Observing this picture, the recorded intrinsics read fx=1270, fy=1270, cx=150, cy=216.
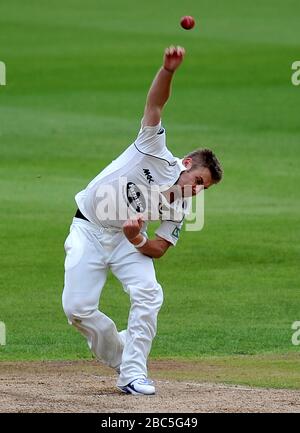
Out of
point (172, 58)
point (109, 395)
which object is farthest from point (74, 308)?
point (172, 58)

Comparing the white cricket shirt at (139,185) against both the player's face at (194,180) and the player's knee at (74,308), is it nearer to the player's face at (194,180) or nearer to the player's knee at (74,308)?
the player's face at (194,180)

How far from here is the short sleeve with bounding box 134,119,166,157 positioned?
9.87 m

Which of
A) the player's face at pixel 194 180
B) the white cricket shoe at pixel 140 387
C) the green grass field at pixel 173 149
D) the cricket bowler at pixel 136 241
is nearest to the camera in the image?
the white cricket shoe at pixel 140 387

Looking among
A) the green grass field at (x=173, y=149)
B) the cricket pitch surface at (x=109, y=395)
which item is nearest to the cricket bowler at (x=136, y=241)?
the cricket pitch surface at (x=109, y=395)

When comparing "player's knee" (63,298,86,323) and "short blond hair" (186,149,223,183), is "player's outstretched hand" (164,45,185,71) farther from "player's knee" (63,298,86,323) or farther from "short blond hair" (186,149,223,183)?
"player's knee" (63,298,86,323)

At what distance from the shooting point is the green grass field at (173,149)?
14.5 m

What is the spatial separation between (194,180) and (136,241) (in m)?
0.70

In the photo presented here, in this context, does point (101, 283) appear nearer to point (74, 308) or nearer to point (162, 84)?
point (74, 308)

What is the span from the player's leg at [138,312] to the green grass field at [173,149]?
1629mm

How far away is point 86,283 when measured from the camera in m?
10.0

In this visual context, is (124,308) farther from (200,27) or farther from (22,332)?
(200,27)

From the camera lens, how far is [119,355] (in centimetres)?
1043

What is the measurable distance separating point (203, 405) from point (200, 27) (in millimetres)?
38002
